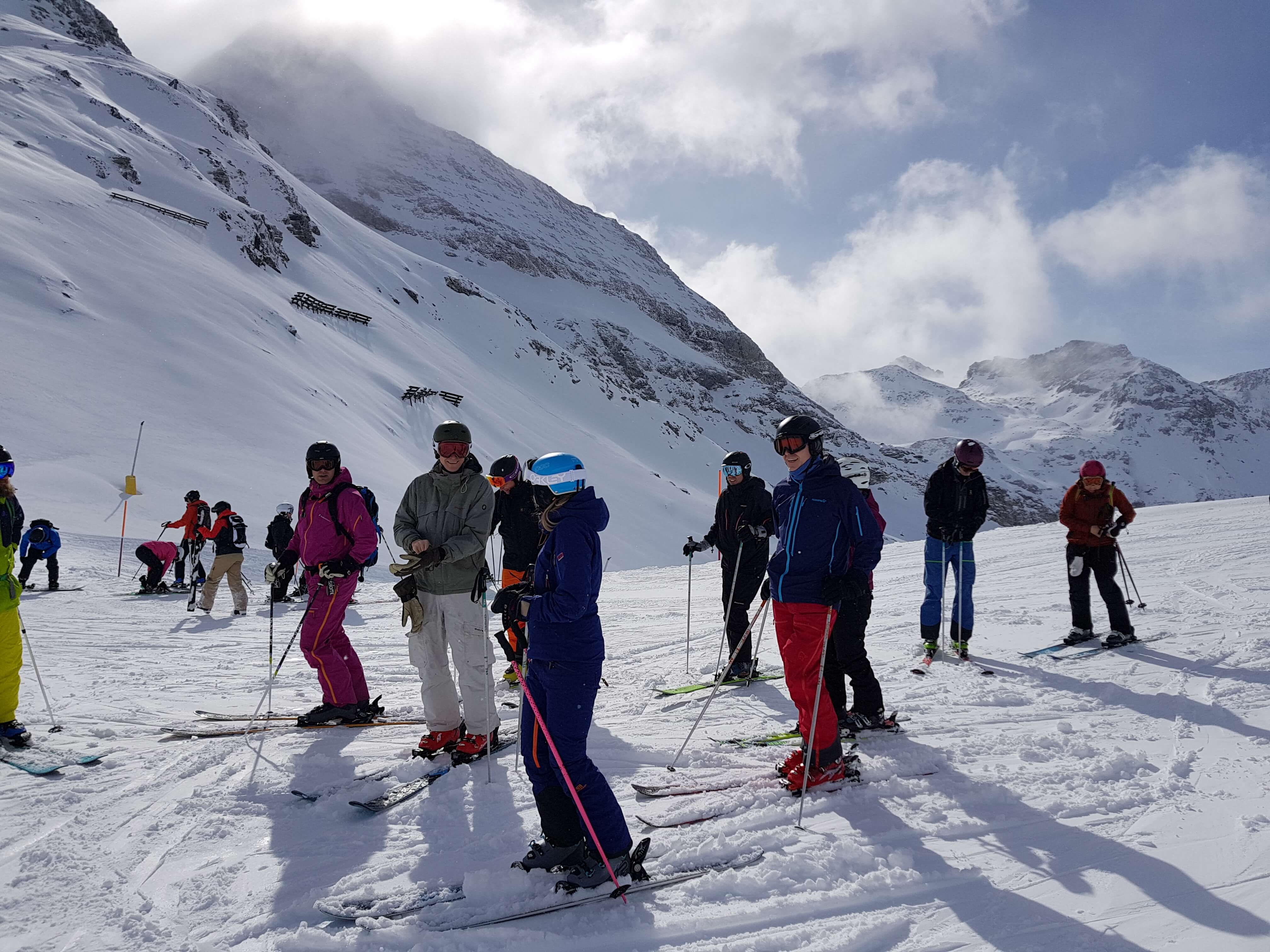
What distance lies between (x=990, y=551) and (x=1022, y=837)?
38.8 feet

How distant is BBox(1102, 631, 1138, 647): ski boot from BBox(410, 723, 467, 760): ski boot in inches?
242

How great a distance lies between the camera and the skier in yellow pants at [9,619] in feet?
15.0

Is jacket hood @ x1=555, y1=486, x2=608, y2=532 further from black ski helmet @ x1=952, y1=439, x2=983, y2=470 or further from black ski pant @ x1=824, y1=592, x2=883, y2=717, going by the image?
black ski helmet @ x1=952, y1=439, x2=983, y2=470

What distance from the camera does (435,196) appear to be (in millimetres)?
111438

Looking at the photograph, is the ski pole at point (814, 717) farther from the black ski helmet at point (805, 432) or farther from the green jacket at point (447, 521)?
the green jacket at point (447, 521)

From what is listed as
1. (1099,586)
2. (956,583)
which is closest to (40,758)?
Answer: (956,583)

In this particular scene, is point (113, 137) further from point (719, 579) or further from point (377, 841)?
point (377, 841)

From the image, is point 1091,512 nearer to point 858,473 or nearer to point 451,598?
point 858,473

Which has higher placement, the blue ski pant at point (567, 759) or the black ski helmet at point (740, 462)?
the black ski helmet at point (740, 462)

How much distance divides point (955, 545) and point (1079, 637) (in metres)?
1.56

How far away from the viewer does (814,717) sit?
12.8 ft

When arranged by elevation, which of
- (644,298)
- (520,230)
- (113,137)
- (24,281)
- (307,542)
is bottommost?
(307,542)

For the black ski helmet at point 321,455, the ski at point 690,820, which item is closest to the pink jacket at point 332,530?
the black ski helmet at point 321,455

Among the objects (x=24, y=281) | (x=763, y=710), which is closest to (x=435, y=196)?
(x=24, y=281)
